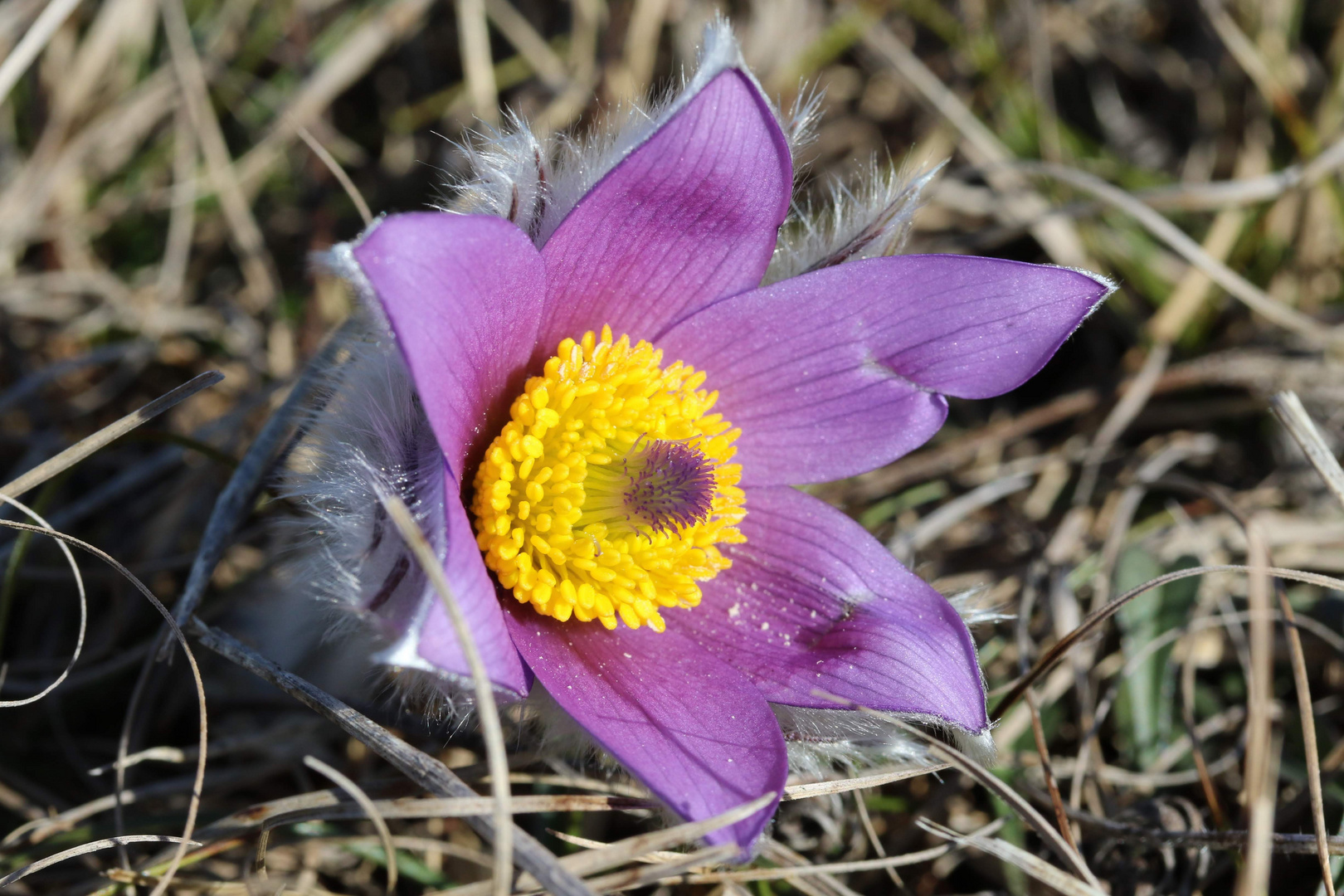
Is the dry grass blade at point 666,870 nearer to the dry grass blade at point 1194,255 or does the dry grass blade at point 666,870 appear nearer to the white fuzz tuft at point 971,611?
the white fuzz tuft at point 971,611

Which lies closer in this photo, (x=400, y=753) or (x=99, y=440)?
(x=400, y=753)

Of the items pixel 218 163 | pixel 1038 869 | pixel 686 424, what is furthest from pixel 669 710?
pixel 218 163

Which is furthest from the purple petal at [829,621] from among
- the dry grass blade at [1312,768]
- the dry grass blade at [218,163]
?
the dry grass blade at [218,163]

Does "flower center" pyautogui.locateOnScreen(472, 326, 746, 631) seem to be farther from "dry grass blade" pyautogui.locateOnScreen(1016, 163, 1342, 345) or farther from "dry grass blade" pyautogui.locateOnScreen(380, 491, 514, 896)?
"dry grass blade" pyautogui.locateOnScreen(1016, 163, 1342, 345)

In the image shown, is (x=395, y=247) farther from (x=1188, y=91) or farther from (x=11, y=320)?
(x=1188, y=91)

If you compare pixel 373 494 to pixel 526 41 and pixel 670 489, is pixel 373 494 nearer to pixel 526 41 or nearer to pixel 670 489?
pixel 670 489

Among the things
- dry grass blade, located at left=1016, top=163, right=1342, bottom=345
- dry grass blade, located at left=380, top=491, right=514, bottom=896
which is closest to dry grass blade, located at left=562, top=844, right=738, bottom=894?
dry grass blade, located at left=380, top=491, right=514, bottom=896
